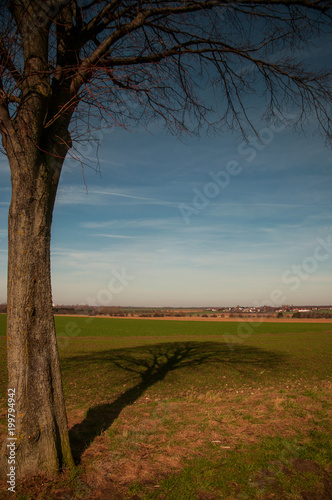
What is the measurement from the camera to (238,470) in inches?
136

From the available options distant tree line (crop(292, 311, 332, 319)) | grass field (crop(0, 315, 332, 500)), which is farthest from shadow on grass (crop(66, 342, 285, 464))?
distant tree line (crop(292, 311, 332, 319))

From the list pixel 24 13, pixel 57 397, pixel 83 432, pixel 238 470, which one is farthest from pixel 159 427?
pixel 24 13

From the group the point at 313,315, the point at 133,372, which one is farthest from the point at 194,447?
the point at 313,315

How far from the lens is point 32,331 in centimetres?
334

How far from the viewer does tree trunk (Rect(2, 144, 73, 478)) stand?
10.7 ft

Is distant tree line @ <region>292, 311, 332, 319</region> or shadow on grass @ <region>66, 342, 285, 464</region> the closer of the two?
shadow on grass @ <region>66, 342, 285, 464</region>

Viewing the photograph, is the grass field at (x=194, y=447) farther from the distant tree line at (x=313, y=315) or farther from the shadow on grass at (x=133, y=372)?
the distant tree line at (x=313, y=315)

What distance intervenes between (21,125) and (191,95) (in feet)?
9.10

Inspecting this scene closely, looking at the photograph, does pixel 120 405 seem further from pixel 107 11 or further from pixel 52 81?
pixel 107 11

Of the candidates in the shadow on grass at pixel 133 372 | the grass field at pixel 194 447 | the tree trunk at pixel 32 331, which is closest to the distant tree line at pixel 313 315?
the shadow on grass at pixel 133 372

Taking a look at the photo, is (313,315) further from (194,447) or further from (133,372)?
(194,447)

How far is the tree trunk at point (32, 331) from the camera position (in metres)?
3.27

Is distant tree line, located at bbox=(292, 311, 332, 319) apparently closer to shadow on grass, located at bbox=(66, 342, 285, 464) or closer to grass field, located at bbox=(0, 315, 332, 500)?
shadow on grass, located at bbox=(66, 342, 285, 464)

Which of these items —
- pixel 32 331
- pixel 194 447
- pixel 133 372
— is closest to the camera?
pixel 32 331
